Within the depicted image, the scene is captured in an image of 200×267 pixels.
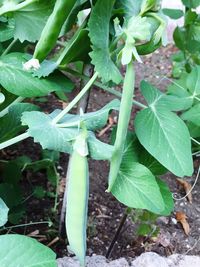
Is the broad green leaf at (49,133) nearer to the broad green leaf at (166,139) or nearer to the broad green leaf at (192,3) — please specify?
the broad green leaf at (166,139)

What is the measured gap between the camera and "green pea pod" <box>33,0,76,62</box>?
2.43 ft

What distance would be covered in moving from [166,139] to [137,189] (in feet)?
0.31

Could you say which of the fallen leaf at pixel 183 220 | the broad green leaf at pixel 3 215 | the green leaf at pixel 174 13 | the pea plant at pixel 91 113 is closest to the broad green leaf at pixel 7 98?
the pea plant at pixel 91 113

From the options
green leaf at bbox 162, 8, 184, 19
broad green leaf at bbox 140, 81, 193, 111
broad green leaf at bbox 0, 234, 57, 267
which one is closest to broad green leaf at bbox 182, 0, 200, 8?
green leaf at bbox 162, 8, 184, 19

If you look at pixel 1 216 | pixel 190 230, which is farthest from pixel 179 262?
pixel 1 216

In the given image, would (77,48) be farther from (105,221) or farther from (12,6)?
(105,221)

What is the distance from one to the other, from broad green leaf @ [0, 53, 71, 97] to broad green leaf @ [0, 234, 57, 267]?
8.9 inches

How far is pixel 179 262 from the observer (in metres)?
0.93

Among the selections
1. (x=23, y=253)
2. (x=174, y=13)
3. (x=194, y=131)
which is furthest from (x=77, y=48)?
(x=174, y=13)

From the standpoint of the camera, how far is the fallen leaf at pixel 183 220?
3.73 feet

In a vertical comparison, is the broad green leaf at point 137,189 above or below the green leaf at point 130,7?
below

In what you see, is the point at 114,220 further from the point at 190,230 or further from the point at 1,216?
the point at 1,216

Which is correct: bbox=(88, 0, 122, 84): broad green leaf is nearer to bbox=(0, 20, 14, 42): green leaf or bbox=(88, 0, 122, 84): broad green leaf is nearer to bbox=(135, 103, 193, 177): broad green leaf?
bbox=(135, 103, 193, 177): broad green leaf

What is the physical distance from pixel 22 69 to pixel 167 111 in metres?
0.25
